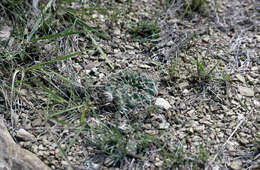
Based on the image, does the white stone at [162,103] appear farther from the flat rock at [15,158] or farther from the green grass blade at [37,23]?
the green grass blade at [37,23]

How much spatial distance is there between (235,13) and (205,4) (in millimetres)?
233

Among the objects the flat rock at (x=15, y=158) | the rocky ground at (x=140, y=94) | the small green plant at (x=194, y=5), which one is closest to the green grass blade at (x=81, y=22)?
the rocky ground at (x=140, y=94)

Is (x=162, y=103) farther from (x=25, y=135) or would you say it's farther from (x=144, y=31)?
(x=25, y=135)

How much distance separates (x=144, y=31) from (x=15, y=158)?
1179mm

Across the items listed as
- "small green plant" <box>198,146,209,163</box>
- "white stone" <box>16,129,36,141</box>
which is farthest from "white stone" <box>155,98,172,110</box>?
"white stone" <box>16,129,36,141</box>

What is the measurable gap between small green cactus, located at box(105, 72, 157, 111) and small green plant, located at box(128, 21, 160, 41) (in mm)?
406

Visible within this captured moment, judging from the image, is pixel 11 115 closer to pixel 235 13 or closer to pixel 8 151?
pixel 8 151

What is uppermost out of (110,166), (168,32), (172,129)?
(168,32)

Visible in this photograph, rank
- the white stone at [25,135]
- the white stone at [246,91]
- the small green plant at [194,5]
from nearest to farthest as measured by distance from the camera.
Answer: the white stone at [25,135], the white stone at [246,91], the small green plant at [194,5]

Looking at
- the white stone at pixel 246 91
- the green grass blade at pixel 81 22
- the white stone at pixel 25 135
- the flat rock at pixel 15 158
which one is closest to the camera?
the flat rock at pixel 15 158

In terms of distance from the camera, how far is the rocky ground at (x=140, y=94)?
1614 mm

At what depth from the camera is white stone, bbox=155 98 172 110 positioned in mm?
1813

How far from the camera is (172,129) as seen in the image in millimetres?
1726

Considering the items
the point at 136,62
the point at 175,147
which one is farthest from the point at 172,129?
the point at 136,62
